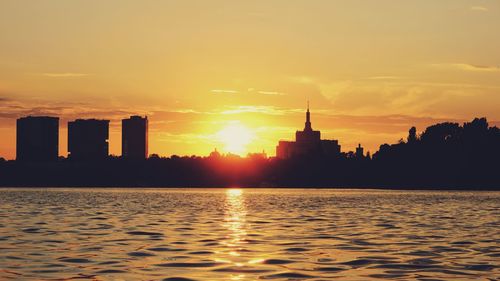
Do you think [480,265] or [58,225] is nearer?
[480,265]

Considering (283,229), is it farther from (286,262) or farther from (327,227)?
(286,262)

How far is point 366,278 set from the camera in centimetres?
3166

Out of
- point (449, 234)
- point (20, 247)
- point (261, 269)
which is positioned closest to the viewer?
point (261, 269)

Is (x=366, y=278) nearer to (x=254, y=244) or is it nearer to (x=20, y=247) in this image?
(x=254, y=244)

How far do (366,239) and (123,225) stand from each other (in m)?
23.0

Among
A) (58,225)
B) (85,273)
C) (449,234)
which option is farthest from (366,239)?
(58,225)

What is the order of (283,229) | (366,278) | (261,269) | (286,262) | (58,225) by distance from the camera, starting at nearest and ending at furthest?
1. (366,278)
2. (261,269)
3. (286,262)
4. (283,229)
5. (58,225)

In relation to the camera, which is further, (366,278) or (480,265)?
(480,265)

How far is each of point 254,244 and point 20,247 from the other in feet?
41.3

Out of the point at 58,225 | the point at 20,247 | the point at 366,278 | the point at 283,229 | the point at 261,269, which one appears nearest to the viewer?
the point at 366,278

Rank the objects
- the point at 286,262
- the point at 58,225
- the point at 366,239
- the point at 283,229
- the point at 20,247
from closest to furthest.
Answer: the point at 286,262 < the point at 20,247 < the point at 366,239 < the point at 283,229 < the point at 58,225

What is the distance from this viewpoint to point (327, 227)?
6406 cm

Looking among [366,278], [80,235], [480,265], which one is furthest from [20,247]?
[480,265]

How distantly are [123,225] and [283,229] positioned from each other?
13.3 metres
